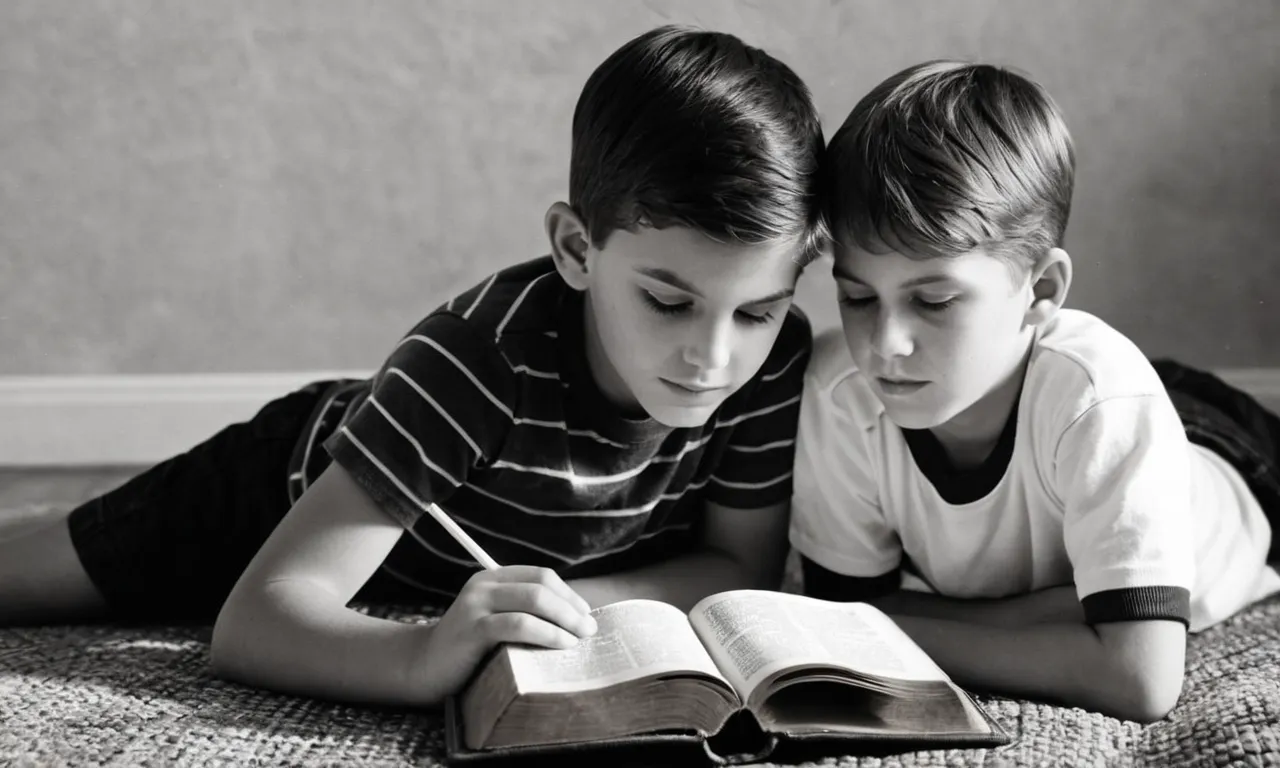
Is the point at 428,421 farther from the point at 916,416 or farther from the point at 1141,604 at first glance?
the point at 1141,604

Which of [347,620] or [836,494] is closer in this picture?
[347,620]

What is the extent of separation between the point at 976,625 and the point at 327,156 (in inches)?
47.2

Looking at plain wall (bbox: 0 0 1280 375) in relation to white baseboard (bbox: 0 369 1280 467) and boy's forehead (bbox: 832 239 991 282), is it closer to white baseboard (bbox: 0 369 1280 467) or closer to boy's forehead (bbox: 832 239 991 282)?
white baseboard (bbox: 0 369 1280 467)

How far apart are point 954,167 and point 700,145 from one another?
0.19 m

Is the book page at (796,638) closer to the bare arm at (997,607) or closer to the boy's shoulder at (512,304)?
the bare arm at (997,607)

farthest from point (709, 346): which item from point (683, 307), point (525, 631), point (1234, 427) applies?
point (1234, 427)

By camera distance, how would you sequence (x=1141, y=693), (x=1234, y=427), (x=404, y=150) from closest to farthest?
1. (x=1141, y=693)
2. (x=1234, y=427)
3. (x=404, y=150)

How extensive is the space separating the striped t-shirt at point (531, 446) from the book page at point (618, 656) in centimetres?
21

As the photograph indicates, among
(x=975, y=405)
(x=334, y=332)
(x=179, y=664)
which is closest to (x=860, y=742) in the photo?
(x=975, y=405)

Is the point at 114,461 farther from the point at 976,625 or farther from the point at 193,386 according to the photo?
the point at 976,625

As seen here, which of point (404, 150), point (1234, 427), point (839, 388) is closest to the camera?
point (839, 388)

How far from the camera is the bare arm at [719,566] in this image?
1.15 m

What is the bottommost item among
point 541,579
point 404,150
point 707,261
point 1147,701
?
point 1147,701

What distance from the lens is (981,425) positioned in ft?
3.64
